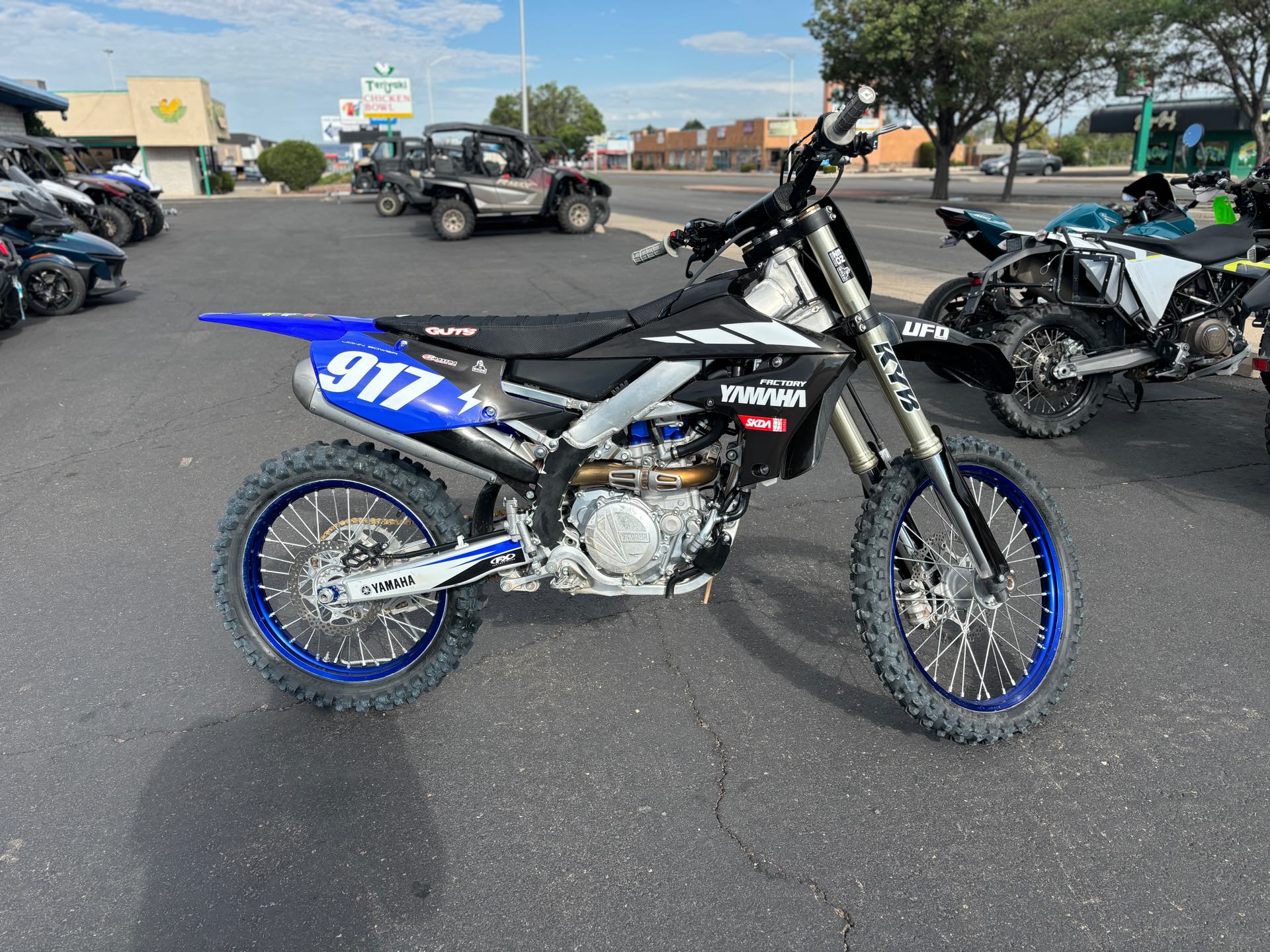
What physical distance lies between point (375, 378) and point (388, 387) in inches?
2.0

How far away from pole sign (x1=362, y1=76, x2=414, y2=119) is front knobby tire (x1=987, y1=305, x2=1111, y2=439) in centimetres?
5680

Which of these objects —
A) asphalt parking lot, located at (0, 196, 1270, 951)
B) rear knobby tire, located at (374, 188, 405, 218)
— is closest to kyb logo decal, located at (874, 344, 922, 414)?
asphalt parking lot, located at (0, 196, 1270, 951)

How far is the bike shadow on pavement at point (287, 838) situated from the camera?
218cm

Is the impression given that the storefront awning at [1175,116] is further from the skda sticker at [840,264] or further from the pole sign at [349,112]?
the pole sign at [349,112]

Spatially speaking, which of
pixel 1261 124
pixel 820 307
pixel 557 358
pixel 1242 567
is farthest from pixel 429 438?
pixel 1261 124

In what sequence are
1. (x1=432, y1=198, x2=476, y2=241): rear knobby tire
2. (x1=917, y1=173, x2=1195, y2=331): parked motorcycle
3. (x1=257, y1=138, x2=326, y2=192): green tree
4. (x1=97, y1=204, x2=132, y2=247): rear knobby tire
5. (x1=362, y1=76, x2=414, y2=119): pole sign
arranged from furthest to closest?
(x1=362, y1=76, x2=414, y2=119): pole sign < (x1=257, y1=138, x2=326, y2=192): green tree < (x1=432, y1=198, x2=476, y2=241): rear knobby tire < (x1=97, y1=204, x2=132, y2=247): rear knobby tire < (x1=917, y1=173, x2=1195, y2=331): parked motorcycle

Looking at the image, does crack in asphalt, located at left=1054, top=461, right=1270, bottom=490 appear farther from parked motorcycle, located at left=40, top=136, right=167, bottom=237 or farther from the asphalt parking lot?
parked motorcycle, located at left=40, top=136, right=167, bottom=237

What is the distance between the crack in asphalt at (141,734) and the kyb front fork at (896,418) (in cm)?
202

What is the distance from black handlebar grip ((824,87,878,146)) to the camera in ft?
7.18

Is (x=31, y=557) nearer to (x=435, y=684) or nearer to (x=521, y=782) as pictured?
(x=435, y=684)

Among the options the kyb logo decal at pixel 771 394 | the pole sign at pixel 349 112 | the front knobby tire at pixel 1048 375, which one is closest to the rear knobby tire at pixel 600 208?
the front knobby tire at pixel 1048 375

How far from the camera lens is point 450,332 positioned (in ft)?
9.00

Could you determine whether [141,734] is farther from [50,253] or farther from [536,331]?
[50,253]

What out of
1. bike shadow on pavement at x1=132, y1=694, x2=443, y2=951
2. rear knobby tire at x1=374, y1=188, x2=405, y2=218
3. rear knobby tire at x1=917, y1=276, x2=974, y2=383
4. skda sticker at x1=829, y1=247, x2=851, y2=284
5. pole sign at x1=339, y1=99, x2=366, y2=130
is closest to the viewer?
bike shadow on pavement at x1=132, y1=694, x2=443, y2=951
